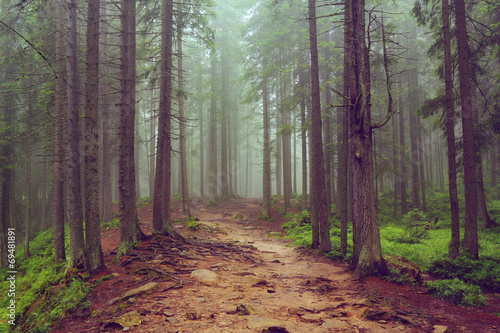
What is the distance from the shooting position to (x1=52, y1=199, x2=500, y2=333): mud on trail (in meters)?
4.74

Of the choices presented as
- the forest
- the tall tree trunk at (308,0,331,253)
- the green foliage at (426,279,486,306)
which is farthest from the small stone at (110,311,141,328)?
the tall tree trunk at (308,0,331,253)

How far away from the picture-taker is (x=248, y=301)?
18.8ft

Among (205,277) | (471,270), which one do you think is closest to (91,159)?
(205,277)

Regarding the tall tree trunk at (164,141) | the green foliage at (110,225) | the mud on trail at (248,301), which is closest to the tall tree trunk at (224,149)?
the green foliage at (110,225)

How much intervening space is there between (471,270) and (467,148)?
3.82m

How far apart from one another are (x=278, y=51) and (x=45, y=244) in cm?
1939

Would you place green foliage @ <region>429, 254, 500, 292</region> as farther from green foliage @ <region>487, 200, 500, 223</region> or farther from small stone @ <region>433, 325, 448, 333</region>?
green foliage @ <region>487, 200, 500, 223</region>

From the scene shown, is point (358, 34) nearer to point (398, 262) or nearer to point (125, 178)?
point (398, 262)

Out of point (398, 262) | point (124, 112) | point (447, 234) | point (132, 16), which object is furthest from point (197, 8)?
point (447, 234)

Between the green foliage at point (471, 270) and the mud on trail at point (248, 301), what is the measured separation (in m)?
0.58

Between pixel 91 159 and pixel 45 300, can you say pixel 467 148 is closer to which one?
pixel 91 159

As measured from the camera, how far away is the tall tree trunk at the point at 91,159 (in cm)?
770

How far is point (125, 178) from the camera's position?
9.25 m

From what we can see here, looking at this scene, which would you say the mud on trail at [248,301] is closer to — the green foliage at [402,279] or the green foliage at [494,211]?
the green foliage at [402,279]
